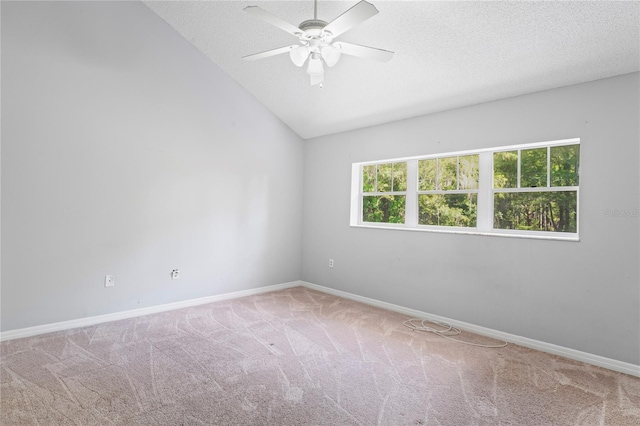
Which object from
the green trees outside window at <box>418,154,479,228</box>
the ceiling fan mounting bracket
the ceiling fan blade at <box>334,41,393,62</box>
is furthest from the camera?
the green trees outside window at <box>418,154,479,228</box>

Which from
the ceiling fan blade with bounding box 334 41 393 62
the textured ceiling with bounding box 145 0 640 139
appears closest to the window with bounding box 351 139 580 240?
the textured ceiling with bounding box 145 0 640 139

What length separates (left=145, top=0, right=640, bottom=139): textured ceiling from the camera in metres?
2.47

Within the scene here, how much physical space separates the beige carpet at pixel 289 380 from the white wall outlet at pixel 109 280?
0.41m

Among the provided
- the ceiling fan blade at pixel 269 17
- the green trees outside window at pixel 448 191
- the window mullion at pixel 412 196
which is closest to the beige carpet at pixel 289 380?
the green trees outside window at pixel 448 191

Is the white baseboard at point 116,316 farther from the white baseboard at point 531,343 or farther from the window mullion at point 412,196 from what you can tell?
the window mullion at point 412,196

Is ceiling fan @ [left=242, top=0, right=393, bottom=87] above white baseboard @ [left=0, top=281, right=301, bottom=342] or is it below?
above

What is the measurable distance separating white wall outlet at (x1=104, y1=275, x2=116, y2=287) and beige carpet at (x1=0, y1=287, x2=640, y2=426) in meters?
0.41

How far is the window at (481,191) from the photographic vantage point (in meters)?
3.13

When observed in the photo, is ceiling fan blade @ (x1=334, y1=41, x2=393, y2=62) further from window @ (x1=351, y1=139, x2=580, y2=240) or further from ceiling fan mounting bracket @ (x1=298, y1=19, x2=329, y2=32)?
window @ (x1=351, y1=139, x2=580, y2=240)

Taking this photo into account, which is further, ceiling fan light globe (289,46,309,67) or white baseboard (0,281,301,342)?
white baseboard (0,281,301,342)

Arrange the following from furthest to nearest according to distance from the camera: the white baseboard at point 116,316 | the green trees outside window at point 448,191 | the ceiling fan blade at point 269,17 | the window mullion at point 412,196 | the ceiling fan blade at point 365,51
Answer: the window mullion at point 412,196 → the green trees outside window at point 448,191 → the white baseboard at point 116,316 → the ceiling fan blade at point 365,51 → the ceiling fan blade at point 269,17

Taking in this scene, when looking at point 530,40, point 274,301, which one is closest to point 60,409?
point 274,301

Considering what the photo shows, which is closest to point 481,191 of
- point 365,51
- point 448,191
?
point 448,191

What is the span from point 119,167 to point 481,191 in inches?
153
